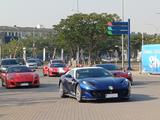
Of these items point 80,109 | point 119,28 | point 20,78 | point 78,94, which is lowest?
point 80,109

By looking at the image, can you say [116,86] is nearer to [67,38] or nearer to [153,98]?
[153,98]

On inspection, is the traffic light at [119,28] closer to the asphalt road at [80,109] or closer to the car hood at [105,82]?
the asphalt road at [80,109]

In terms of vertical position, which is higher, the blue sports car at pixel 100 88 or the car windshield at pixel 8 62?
the car windshield at pixel 8 62

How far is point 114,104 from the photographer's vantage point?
17.7 metres

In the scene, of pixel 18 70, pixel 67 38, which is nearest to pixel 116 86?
pixel 18 70

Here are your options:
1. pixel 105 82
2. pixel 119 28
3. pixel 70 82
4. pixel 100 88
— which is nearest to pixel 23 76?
pixel 70 82

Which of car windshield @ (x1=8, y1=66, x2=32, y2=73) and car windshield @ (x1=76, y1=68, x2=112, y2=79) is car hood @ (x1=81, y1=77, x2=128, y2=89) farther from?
car windshield @ (x1=8, y1=66, x2=32, y2=73)

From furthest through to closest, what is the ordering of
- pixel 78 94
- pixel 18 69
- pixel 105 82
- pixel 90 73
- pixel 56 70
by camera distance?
pixel 56 70 → pixel 18 69 → pixel 90 73 → pixel 78 94 → pixel 105 82

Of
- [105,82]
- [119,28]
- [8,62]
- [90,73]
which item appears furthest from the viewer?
[119,28]

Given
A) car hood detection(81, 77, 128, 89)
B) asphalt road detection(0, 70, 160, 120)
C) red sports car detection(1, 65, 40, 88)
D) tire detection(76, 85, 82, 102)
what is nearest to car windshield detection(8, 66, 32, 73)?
red sports car detection(1, 65, 40, 88)

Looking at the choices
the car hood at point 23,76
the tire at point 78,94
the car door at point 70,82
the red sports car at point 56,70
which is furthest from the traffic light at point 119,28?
the tire at point 78,94

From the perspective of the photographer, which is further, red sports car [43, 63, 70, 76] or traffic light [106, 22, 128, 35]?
traffic light [106, 22, 128, 35]

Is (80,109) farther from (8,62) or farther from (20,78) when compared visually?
(8,62)

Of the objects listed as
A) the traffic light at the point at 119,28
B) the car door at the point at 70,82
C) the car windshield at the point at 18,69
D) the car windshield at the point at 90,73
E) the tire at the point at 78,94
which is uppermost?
the traffic light at the point at 119,28
